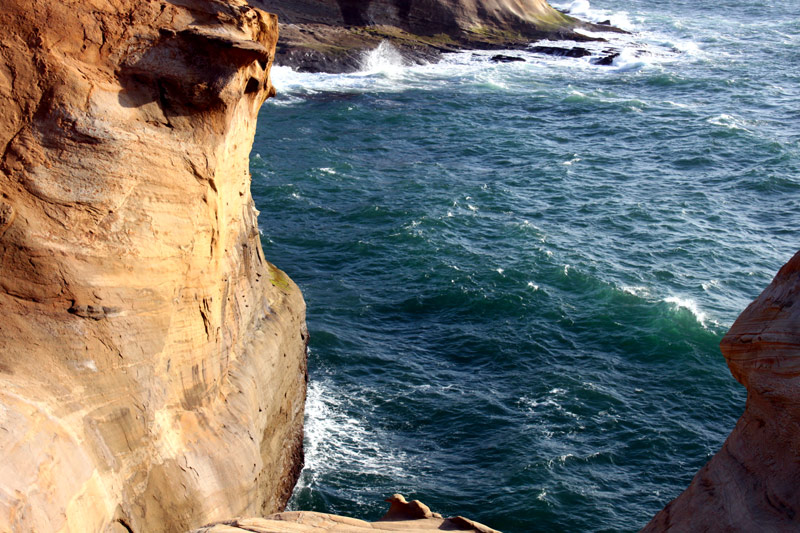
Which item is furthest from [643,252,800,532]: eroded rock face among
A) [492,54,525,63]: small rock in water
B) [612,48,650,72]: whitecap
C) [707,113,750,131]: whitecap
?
[492,54,525,63]: small rock in water

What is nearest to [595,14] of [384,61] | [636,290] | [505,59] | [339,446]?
[505,59]

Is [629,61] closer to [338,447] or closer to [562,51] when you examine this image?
[562,51]

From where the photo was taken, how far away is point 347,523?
13531 mm

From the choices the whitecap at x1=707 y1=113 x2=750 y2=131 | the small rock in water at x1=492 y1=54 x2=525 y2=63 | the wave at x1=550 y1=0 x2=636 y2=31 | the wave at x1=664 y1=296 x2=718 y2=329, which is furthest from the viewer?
the wave at x1=550 y1=0 x2=636 y2=31

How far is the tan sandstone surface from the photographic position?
1252 centimetres

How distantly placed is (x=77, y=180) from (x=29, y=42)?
232 centimetres

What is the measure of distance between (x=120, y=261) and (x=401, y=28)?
58.3 meters

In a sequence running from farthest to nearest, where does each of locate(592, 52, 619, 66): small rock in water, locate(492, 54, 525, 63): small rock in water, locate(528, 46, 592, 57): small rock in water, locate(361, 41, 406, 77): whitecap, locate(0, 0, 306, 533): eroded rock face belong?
locate(528, 46, 592, 57): small rock in water
locate(492, 54, 525, 63): small rock in water
locate(592, 52, 619, 66): small rock in water
locate(361, 41, 406, 77): whitecap
locate(0, 0, 306, 533): eroded rock face

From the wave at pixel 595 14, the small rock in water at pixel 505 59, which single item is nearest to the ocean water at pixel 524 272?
the small rock in water at pixel 505 59

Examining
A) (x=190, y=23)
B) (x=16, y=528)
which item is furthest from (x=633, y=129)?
(x=16, y=528)

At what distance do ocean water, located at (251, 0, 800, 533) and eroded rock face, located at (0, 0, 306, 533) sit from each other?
21.1ft

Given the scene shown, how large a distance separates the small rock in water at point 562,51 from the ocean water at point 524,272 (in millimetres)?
10480

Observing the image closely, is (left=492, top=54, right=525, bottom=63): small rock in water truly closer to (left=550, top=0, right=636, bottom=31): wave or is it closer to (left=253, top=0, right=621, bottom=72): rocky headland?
(left=253, top=0, right=621, bottom=72): rocky headland

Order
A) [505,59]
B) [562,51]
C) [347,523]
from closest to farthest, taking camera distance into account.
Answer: [347,523]
[505,59]
[562,51]
